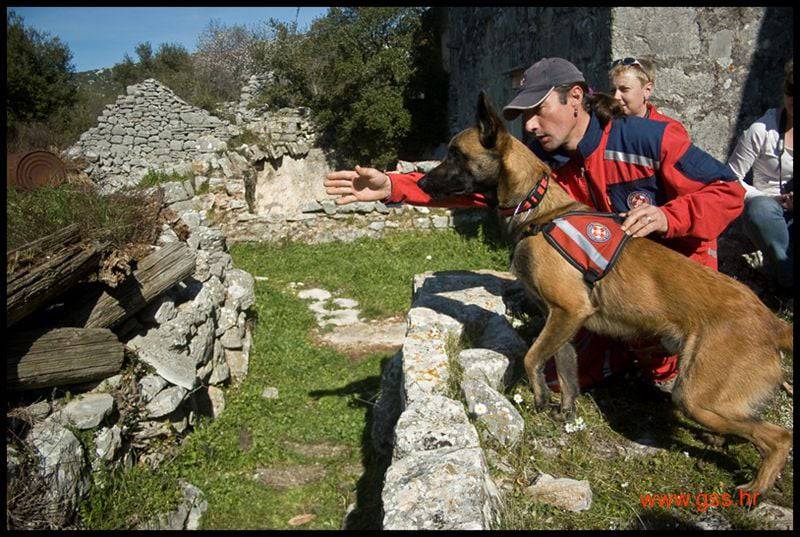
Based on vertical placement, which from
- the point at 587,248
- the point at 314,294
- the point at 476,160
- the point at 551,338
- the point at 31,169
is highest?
the point at 476,160

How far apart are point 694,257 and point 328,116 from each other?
14.4 meters

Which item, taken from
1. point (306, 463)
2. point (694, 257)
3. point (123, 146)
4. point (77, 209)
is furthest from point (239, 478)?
point (123, 146)

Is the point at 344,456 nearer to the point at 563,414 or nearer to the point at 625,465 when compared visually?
the point at 563,414

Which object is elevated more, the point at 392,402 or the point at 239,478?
the point at 392,402

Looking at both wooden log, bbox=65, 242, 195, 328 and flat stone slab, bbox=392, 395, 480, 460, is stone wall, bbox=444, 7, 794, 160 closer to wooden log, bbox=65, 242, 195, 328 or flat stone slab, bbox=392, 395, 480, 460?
flat stone slab, bbox=392, 395, 480, 460

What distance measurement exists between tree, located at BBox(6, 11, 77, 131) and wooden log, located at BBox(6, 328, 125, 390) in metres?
22.8

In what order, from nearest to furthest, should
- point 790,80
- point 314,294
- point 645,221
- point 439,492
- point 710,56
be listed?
point 439,492 < point 645,221 < point 790,80 < point 710,56 < point 314,294

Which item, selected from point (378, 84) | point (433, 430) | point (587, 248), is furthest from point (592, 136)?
point (378, 84)

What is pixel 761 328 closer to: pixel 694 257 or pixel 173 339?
pixel 694 257

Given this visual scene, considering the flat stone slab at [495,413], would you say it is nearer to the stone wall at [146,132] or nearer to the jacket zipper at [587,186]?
the jacket zipper at [587,186]

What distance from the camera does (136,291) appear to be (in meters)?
5.20

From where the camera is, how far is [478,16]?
13445mm

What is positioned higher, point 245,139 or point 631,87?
point 631,87

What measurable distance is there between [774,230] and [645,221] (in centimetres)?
274
